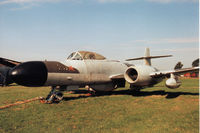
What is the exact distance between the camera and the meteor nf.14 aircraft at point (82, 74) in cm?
720

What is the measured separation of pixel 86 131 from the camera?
4223 mm

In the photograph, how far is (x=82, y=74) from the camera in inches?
368

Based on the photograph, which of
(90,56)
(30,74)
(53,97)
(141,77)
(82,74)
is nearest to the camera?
(30,74)

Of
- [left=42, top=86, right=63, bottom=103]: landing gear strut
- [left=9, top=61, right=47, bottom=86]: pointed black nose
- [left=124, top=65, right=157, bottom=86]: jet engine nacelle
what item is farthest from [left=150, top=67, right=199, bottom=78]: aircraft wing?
[left=9, top=61, right=47, bottom=86]: pointed black nose

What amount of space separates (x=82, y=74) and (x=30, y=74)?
300cm

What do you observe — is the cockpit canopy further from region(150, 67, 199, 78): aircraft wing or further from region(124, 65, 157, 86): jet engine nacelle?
region(150, 67, 199, 78): aircraft wing

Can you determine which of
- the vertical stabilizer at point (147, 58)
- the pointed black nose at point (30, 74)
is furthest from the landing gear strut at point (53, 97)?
the vertical stabilizer at point (147, 58)

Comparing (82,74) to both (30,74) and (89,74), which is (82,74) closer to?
(89,74)

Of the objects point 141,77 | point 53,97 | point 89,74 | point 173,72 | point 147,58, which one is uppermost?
point 147,58

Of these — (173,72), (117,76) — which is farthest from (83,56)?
(173,72)

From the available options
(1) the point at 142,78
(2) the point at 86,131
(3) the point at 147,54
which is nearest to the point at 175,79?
(1) the point at 142,78

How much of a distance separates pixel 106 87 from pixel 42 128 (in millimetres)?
7002

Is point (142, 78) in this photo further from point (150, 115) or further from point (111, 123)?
point (111, 123)

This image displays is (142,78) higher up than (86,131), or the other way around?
(142,78)
